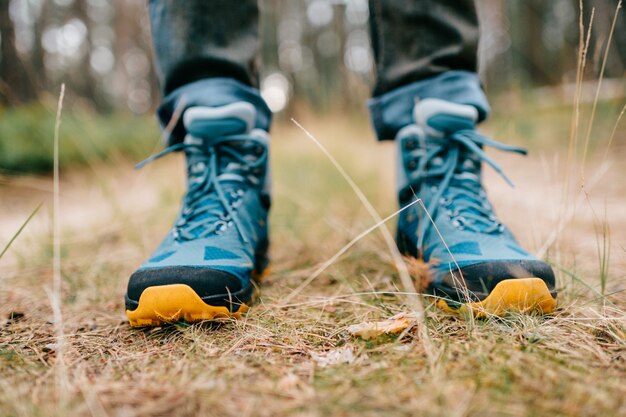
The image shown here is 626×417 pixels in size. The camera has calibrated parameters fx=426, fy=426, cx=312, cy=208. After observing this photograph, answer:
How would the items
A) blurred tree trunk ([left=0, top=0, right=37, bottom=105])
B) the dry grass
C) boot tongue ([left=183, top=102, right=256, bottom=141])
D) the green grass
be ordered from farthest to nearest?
blurred tree trunk ([left=0, top=0, right=37, bottom=105]) → the green grass → boot tongue ([left=183, top=102, right=256, bottom=141]) → the dry grass

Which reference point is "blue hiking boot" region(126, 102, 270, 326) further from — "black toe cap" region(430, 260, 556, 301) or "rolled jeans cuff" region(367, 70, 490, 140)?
"black toe cap" region(430, 260, 556, 301)

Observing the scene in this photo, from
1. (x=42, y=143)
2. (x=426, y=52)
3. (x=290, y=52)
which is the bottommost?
(x=42, y=143)

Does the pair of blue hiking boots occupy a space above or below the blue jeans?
below

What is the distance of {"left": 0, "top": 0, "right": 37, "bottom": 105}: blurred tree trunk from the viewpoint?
16.7ft

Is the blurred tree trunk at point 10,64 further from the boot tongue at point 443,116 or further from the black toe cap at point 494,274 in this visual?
the black toe cap at point 494,274

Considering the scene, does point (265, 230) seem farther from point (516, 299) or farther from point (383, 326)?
point (516, 299)

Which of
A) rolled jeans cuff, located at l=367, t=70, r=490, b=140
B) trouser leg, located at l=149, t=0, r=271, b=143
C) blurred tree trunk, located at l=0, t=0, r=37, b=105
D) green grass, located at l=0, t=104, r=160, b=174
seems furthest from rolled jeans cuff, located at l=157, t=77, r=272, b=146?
blurred tree trunk, located at l=0, t=0, r=37, b=105

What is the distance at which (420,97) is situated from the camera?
984 millimetres

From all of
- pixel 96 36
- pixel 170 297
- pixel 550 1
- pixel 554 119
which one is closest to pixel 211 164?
pixel 170 297

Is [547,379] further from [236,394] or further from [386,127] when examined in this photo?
[386,127]

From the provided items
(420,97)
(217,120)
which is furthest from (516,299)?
(217,120)

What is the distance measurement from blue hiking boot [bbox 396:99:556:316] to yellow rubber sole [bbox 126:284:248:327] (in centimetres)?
43

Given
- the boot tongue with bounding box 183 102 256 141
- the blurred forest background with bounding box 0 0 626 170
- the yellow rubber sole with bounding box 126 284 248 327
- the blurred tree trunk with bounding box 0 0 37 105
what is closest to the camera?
the yellow rubber sole with bounding box 126 284 248 327

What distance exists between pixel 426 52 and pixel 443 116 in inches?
A: 6.7
